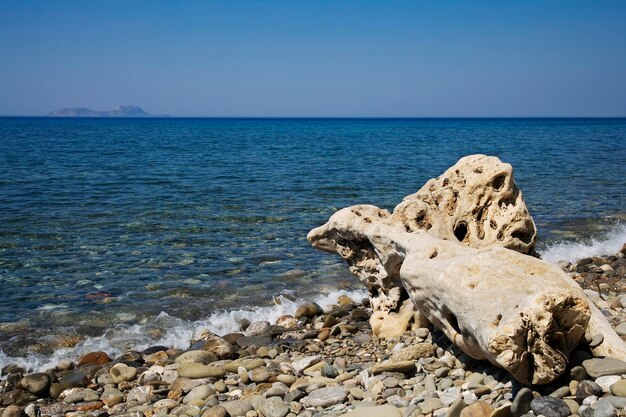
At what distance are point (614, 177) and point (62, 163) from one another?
1153 inches

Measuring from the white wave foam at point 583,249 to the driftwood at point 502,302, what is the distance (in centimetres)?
695

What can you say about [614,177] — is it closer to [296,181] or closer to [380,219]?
[296,181]

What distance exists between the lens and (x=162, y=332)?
405 inches

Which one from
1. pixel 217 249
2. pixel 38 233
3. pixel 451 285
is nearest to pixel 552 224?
pixel 217 249

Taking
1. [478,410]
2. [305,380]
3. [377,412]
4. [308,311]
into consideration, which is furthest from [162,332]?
[478,410]

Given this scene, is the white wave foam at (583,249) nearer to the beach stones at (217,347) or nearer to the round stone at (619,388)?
the beach stones at (217,347)

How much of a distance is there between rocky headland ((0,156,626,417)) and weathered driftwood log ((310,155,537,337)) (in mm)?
20

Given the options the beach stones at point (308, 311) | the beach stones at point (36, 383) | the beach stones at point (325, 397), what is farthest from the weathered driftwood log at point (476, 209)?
the beach stones at point (36, 383)

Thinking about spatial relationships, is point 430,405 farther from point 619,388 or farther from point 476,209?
point 476,209

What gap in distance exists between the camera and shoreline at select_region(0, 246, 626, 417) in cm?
532

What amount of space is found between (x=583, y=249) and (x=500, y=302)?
11085 millimetres

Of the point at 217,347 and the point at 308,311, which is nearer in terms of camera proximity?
the point at 217,347

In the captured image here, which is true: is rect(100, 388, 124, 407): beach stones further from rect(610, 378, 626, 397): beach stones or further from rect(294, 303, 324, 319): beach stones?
rect(610, 378, 626, 397): beach stones

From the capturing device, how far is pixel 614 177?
2898cm
